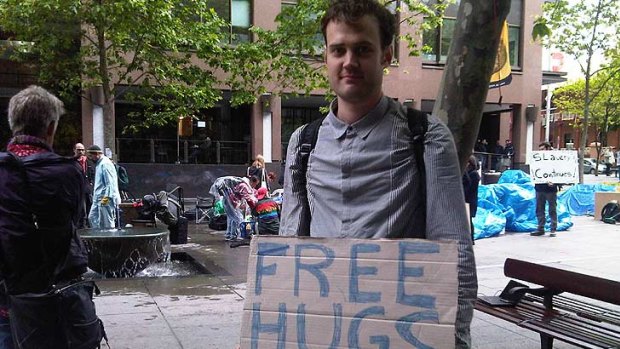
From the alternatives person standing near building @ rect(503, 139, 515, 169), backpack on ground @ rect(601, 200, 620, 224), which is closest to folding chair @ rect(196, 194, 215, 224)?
backpack on ground @ rect(601, 200, 620, 224)

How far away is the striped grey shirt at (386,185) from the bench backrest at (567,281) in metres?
2.99

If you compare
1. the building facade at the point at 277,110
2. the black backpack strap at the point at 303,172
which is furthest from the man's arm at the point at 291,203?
the building facade at the point at 277,110

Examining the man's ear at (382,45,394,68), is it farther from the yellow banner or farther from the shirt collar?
the yellow banner

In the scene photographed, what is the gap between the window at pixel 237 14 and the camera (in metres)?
20.0

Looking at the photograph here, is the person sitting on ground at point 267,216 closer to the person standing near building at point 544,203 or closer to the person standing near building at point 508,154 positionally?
the person standing near building at point 544,203

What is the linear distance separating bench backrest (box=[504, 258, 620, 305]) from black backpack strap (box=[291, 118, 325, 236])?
3.06 m

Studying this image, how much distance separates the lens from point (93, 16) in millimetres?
11633

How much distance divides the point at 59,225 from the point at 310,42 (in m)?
9.77

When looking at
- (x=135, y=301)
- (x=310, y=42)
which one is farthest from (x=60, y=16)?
(x=135, y=301)

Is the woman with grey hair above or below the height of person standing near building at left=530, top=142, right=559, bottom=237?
above

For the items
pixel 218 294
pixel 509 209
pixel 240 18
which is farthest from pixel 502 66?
pixel 240 18

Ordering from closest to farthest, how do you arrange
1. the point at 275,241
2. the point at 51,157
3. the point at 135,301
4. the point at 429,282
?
the point at 429,282 → the point at 275,241 → the point at 51,157 → the point at 135,301

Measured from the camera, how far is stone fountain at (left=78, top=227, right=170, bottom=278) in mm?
7586

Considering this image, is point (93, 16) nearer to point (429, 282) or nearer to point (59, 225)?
point (59, 225)
